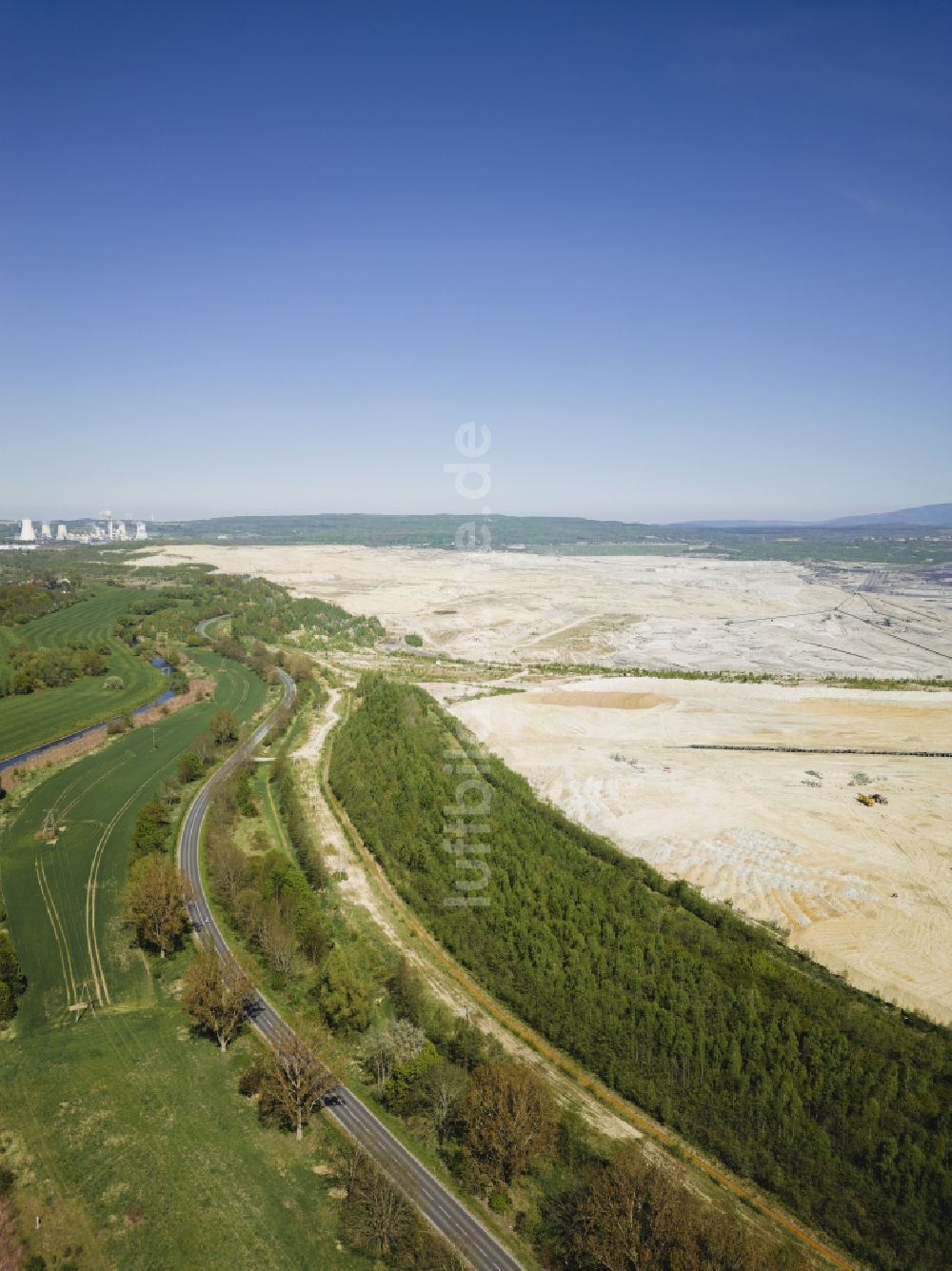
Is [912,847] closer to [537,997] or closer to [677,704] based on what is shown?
[537,997]

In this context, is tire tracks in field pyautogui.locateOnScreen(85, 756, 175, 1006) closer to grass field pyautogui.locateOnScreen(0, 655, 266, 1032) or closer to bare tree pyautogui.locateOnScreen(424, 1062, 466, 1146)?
grass field pyautogui.locateOnScreen(0, 655, 266, 1032)

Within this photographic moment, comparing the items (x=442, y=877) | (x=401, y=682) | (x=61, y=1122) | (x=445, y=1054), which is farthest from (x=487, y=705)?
(x=61, y=1122)

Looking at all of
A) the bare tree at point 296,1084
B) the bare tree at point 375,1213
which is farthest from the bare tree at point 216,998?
the bare tree at point 375,1213

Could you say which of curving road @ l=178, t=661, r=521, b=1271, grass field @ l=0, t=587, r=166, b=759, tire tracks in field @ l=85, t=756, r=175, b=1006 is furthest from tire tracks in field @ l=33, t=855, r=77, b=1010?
grass field @ l=0, t=587, r=166, b=759

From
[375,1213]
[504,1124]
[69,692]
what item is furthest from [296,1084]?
[69,692]

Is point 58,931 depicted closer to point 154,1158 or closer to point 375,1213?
point 154,1158
